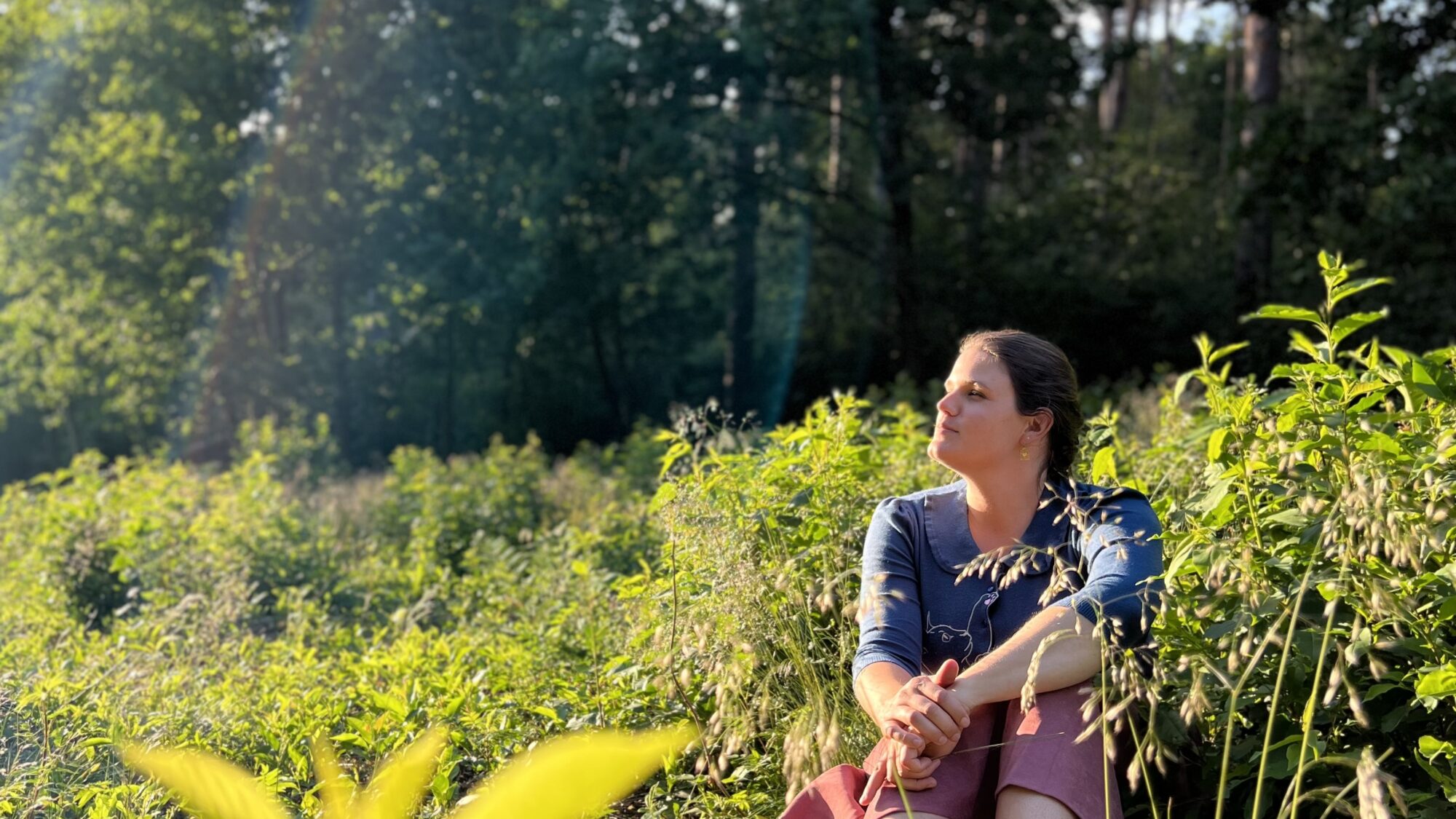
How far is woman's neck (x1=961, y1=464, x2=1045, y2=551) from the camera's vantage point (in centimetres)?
282

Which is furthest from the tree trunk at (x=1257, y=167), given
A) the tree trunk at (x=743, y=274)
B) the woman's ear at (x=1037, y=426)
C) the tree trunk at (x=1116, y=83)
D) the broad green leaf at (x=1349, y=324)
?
the woman's ear at (x=1037, y=426)

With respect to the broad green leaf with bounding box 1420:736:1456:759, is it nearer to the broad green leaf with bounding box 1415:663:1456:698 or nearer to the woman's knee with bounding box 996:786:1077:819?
the broad green leaf with bounding box 1415:663:1456:698

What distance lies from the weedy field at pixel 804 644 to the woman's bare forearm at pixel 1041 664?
0.18ft

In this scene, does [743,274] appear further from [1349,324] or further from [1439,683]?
[1439,683]

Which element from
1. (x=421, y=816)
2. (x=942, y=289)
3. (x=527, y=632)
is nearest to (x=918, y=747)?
(x=421, y=816)

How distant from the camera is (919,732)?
2324 millimetres

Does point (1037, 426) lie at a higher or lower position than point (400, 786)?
lower

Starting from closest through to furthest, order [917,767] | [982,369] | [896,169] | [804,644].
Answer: [917,767] < [982,369] < [804,644] < [896,169]

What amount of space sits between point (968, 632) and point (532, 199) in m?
16.1

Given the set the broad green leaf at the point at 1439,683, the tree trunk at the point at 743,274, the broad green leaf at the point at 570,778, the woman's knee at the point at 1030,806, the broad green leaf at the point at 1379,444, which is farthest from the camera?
the tree trunk at the point at 743,274

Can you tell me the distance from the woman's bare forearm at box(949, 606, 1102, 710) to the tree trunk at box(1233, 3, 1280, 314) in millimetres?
11688

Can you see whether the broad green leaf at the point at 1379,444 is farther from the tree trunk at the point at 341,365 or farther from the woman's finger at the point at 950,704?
the tree trunk at the point at 341,365

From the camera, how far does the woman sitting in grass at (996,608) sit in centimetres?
232

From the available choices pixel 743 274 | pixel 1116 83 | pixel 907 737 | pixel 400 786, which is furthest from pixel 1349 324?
pixel 1116 83
